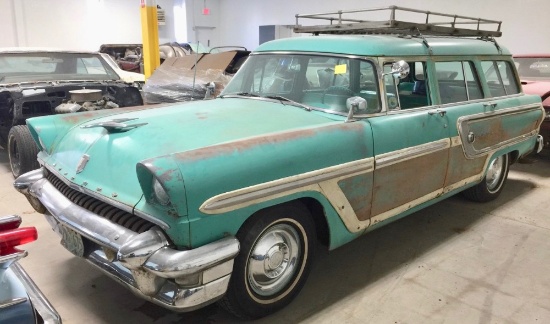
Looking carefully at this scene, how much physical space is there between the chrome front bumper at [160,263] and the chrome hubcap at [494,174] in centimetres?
340

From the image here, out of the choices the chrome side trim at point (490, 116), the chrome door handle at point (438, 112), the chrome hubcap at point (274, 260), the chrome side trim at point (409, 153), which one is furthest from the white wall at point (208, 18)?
the chrome hubcap at point (274, 260)

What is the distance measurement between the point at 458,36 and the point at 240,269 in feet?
11.5

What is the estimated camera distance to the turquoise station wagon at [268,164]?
81.6 inches

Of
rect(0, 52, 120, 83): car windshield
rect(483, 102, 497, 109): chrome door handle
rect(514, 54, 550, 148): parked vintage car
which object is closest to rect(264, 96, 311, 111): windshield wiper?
rect(483, 102, 497, 109): chrome door handle

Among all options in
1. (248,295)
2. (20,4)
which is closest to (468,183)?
(248,295)

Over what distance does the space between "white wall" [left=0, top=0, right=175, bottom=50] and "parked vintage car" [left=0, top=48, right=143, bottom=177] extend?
9.04m

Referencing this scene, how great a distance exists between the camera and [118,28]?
1605 centimetres

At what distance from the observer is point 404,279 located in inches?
121

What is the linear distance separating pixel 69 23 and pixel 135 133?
1434 centimetres

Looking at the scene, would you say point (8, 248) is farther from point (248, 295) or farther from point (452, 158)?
point (452, 158)

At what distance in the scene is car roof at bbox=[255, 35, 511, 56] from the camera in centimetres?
317

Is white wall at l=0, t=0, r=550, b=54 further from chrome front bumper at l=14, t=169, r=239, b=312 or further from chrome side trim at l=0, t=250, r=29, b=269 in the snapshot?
chrome side trim at l=0, t=250, r=29, b=269

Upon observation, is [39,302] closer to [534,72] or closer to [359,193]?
[359,193]

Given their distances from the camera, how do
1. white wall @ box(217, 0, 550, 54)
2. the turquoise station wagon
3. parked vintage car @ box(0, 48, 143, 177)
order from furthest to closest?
white wall @ box(217, 0, 550, 54), parked vintage car @ box(0, 48, 143, 177), the turquoise station wagon
